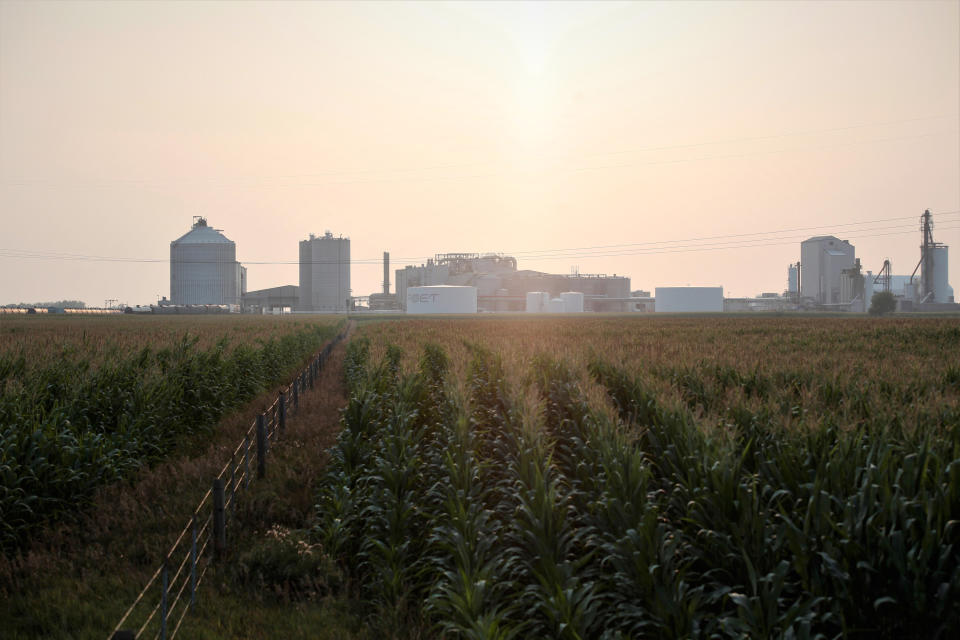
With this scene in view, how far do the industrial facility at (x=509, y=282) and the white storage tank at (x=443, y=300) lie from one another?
15.5 meters

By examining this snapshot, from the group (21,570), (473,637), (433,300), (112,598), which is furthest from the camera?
(433,300)

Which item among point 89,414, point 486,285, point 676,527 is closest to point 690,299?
point 486,285

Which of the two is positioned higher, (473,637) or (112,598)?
(473,637)

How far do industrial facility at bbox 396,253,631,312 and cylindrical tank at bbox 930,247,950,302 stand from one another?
59.4 metres

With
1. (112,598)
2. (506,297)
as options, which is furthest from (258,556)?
(506,297)

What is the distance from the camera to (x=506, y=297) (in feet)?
419

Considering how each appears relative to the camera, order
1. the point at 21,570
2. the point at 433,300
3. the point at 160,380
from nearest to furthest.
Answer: the point at 21,570
the point at 160,380
the point at 433,300

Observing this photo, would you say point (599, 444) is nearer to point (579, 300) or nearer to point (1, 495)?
point (1, 495)

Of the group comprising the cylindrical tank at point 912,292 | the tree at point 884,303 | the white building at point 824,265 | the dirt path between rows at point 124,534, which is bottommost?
the dirt path between rows at point 124,534

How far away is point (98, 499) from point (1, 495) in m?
1.78

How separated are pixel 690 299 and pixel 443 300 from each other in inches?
1964

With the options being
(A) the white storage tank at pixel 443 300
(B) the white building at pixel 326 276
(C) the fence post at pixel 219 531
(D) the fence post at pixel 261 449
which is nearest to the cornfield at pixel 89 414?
(D) the fence post at pixel 261 449

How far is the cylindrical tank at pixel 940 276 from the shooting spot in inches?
4783

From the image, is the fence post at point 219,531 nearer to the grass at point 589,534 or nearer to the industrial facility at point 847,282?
the grass at point 589,534
